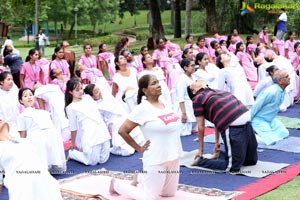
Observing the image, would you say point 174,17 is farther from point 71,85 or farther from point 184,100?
point 71,85

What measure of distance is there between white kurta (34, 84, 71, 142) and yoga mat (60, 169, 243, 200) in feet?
5.74

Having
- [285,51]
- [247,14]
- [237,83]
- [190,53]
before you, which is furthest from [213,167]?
[247,14]

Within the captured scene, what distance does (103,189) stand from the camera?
591cm

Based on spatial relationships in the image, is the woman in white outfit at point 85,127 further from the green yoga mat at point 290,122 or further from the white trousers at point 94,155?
the green yoga mat at point 290,122

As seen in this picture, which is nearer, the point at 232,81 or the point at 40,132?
the point at 40,132

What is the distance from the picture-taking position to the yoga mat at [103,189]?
5664 mm

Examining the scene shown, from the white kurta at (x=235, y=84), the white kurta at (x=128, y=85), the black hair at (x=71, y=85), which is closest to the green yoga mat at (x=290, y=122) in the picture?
the white kurta at (x=235, y=84)

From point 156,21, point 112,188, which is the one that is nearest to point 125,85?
point 112,188

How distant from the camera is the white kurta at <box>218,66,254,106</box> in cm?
892

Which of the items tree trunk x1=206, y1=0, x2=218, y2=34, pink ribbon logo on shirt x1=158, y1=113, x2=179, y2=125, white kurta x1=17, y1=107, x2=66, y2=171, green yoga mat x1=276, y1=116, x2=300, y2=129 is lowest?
green yoga mat x1=276, y1=116, x2=300, y2=129

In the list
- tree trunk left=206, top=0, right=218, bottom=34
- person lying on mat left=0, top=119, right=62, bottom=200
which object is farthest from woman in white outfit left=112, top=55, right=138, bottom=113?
tree trunk left=206, top=0, right=218, bottom=34

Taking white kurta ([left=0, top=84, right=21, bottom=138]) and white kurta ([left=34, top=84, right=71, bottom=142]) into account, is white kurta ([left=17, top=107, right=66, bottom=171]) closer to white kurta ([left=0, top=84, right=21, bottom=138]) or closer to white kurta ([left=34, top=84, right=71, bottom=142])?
white kurta ([left=0, top=84, right=21, bottom=138])

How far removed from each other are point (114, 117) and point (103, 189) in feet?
7.07

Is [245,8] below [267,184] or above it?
above
